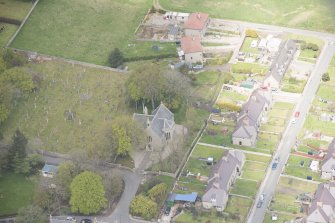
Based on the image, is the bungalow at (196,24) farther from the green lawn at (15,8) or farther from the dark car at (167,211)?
the dark car at (167,211)

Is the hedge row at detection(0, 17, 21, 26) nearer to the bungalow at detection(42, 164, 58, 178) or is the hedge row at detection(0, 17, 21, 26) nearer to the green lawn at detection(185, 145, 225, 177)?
the bungalow at detection(42, 164, 58, 178)

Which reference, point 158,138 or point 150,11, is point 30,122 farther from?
point 150,11

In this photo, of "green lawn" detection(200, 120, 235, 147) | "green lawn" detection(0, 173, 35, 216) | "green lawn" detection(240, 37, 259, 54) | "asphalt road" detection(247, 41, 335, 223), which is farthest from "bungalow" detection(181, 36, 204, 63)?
"green lawn" detection(0, 173, 35, 216)

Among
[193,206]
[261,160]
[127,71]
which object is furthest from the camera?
[127,71]

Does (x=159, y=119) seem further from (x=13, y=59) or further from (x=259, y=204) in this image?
(x=13, y=59)

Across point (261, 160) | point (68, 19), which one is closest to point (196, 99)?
point (261, 160)

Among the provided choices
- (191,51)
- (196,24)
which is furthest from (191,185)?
(196,24)
